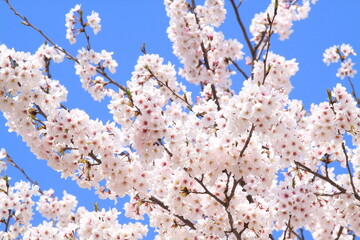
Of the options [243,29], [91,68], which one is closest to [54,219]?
[91,68]

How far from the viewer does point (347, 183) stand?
7.14 metres

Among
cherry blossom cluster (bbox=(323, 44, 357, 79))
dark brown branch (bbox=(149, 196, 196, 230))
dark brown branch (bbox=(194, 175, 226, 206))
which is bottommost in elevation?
dark brown branch (bbox=(194, 175, 226, 206))

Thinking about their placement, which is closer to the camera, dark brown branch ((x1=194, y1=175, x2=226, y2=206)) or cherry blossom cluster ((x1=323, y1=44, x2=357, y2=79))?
dark brown branch ((x1=194, y1=175, x2=226, y2=206))

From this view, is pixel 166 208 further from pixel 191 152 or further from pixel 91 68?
A: pixel 91 68

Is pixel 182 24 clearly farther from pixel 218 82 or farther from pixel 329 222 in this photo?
pixel 329 222

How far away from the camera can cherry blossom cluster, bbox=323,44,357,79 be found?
1118cm

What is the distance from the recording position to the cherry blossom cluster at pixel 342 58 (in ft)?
36.7

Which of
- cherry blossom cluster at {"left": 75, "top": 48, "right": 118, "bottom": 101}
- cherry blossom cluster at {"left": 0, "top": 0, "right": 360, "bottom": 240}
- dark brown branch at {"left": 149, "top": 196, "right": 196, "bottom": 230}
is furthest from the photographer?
cherry blossom cluster at {"left": 75, "top": 48, "right": 118, "bottom": 101}

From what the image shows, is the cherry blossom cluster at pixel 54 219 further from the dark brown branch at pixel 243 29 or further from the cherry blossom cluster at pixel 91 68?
the dark brown branch at pixel 243 29

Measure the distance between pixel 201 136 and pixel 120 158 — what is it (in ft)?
3.42

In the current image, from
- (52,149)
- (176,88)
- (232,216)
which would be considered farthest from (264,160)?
(176,88)

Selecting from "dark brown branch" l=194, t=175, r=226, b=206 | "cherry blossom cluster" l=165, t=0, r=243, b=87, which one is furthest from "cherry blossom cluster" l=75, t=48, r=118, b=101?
"dark brown branch" l=194, t=175, r=226, b=206

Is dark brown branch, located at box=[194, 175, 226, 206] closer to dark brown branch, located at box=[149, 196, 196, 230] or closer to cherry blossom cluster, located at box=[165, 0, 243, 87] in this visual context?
dark brown branch, located at box=[149, 196, 196, 230]

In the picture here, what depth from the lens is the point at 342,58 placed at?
11.1 metres
